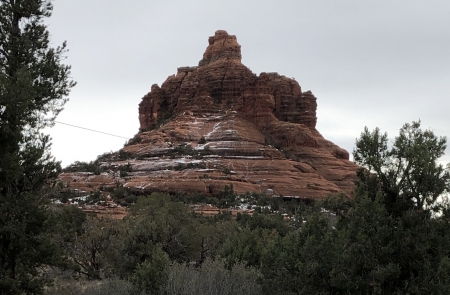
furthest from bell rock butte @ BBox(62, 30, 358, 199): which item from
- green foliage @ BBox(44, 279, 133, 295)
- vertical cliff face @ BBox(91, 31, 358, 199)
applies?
green foliage @ BBox(44, 279, 133, 295)

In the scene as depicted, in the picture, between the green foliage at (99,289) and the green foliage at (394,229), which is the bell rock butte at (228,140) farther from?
the green foliage at (394,229)

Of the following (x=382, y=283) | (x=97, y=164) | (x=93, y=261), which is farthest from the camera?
(x=97, y=164)

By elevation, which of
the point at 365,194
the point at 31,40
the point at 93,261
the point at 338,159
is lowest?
the point at 93,261

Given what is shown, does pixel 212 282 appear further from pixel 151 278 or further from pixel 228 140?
pixel 228 140

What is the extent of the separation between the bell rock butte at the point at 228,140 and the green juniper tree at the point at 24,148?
4585 centimetres

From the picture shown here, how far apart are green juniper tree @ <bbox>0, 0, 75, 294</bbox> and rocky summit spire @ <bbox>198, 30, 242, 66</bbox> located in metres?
85.5

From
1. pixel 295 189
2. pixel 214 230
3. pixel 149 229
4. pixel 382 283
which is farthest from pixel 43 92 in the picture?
pixel 295 189

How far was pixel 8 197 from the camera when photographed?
11.3 m

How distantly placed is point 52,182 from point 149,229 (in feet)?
25.3

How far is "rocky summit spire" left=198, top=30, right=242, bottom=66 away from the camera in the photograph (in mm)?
98375

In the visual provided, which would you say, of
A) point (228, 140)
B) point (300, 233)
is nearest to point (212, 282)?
point (300, 233)

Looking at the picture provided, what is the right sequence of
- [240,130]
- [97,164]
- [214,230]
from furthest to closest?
[240,130]
[97,164]
[214,230]

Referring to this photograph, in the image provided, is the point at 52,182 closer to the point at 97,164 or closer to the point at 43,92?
the point at 43,92

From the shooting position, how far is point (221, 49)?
326 feet
